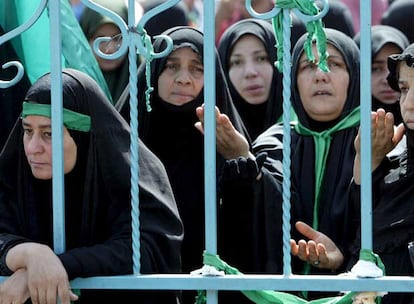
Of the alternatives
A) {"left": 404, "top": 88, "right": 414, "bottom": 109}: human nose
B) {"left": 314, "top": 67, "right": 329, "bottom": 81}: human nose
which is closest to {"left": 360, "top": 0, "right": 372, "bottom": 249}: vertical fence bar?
{"left": 404, "top": 88, "right": 414, "bottom": 109}: human nose

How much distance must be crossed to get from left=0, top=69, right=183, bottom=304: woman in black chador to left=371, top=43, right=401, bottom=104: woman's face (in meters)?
1.43

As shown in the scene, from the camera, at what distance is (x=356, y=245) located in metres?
3.33

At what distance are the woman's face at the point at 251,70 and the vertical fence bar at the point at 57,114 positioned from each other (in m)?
1.88

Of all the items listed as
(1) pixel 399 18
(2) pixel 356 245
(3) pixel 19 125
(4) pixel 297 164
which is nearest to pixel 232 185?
(4) pixel 297 164

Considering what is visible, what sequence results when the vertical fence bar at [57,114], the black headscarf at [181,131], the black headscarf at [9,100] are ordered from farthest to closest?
1. the black headscarf at [9,100]
2. the black headscarf at [181,131]
3. the vertical fence bar at [57,114]

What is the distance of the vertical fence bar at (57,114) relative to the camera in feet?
9.31

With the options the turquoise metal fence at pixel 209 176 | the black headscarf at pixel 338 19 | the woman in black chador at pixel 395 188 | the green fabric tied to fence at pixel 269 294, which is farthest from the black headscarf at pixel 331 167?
the black headscarf at pixel 338 19

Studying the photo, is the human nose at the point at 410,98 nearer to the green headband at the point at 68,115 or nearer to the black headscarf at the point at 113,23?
the green headband at the point at 68,115

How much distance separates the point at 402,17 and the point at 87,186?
105 inches

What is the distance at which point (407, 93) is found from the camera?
314 cm

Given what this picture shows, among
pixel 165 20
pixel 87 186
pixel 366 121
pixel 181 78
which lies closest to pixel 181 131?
pixel 181 78

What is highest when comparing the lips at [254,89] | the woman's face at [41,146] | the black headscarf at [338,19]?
the black headscarf at [338,19]

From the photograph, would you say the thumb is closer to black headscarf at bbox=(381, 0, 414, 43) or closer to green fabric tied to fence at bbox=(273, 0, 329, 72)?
green fabric tied to fence at bbox=(273, 0, 329, 72)

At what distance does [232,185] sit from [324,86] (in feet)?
1.64
